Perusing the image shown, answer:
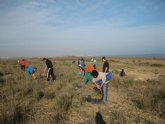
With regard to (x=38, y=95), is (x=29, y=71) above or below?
above

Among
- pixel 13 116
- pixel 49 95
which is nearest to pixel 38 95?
pixel 49 95

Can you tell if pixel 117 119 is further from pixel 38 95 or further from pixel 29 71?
pixel 29 71

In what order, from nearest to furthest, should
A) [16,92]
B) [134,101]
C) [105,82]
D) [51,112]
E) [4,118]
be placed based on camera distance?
[4,118]
[51,112]
[105,82]
[134,101]
[16,92]

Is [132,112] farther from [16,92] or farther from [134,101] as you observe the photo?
[16,92]

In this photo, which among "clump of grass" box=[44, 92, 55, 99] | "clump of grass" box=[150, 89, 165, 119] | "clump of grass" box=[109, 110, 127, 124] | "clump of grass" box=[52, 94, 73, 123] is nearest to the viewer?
"clump of grass" box=[109, 110, 127, 124]

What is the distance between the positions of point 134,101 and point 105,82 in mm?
1820

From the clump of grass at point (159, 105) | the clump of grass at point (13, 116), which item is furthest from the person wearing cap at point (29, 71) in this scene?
the clump of grass at point (159, 105)

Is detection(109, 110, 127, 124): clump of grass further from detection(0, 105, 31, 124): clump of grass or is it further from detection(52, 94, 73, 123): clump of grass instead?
detection(0, 105, 31, 124): clump of grass

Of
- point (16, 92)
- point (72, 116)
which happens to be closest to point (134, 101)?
point (72, 116)

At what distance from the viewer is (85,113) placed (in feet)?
19.3

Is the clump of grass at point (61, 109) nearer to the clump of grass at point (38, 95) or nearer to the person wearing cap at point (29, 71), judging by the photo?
the clump of grass at point (38, 95)

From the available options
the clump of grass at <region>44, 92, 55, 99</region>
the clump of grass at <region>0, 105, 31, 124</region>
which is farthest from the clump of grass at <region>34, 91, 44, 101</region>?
the clump of grass at <region>0, 105, 31, 124</region>

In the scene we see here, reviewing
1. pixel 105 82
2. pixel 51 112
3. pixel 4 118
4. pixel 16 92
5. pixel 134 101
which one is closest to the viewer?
pixel 4 118

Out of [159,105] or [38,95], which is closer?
[159,105]
